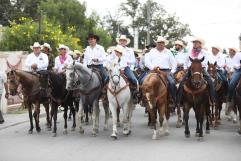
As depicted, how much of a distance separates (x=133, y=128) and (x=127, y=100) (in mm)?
2047

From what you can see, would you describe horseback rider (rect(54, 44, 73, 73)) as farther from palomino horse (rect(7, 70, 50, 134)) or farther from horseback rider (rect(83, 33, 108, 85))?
palomino horse (rect(7, 70, 50, 134))

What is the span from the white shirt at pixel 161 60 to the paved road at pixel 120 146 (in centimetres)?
198

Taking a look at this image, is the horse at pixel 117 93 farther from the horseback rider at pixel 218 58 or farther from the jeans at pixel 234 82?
the horseback rider at pixel 218 58

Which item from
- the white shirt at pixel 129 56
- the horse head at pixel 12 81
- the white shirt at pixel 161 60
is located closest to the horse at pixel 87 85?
the white shirt at pixel 129 56

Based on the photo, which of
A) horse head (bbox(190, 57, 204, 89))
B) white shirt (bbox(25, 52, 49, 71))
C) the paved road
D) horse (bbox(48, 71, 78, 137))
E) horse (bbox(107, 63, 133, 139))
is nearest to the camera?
the paved road

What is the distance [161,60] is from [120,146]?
3143 millimetres

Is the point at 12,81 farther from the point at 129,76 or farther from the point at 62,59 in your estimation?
the point at 129,76

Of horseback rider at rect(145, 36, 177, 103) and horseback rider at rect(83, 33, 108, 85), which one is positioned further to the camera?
horseback rider at rect(83, 33, 108, 85)

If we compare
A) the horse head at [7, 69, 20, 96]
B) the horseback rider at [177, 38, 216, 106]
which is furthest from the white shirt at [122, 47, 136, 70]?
the horse head at [7, 69, 20, 96]

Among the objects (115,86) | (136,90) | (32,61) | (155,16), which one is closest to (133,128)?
(136,90)

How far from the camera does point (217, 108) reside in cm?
1584

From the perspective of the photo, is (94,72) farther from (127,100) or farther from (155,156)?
(155,156)

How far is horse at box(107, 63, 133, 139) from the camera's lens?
1322 cm

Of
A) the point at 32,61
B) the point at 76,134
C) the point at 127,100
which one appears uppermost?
the point at 32,61
